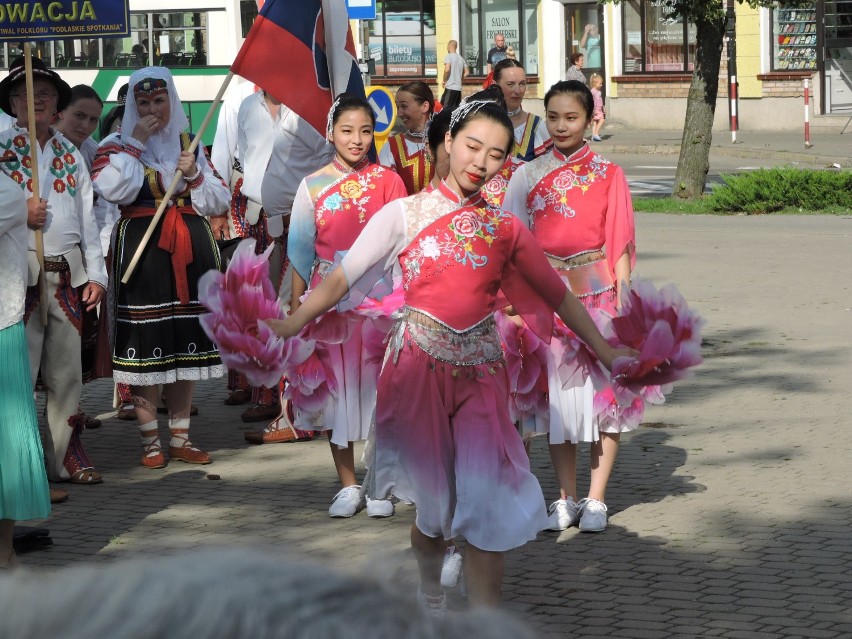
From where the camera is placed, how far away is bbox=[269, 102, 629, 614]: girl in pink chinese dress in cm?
469

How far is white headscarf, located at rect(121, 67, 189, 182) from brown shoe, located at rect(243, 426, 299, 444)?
166 cm

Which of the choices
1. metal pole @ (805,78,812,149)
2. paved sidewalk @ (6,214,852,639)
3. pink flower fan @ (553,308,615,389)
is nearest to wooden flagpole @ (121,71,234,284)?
paved sidewalk @ (6,214,852,639)

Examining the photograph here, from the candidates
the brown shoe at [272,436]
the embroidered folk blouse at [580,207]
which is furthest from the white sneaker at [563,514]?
the brown shoe at [272,436]

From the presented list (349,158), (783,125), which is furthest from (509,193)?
(783,125)

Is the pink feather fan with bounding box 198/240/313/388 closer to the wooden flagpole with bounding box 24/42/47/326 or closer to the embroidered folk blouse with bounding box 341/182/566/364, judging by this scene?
the embroidered folk blouse with bounding box 341/182/566/364

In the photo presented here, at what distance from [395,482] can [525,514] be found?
0.47 metres

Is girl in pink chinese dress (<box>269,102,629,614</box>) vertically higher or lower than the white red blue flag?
lower

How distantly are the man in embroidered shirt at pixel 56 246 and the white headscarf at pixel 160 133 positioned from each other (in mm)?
565

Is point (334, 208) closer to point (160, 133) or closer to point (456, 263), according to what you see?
point (160, 133)

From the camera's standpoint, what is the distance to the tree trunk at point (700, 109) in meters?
18.6

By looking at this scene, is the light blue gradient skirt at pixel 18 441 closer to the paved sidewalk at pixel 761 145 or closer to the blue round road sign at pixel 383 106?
the blue round road sign at pixel 383 106

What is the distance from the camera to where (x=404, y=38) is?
4075 cm

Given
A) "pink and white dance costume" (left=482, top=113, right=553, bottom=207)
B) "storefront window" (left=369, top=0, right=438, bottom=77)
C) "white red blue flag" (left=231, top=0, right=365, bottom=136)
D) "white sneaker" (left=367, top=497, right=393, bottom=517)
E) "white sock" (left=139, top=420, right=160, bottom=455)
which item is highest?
"storefront window" (left=369, top=0, right=438, bottom=77)

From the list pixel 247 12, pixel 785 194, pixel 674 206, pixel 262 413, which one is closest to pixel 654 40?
pixel 247 12
